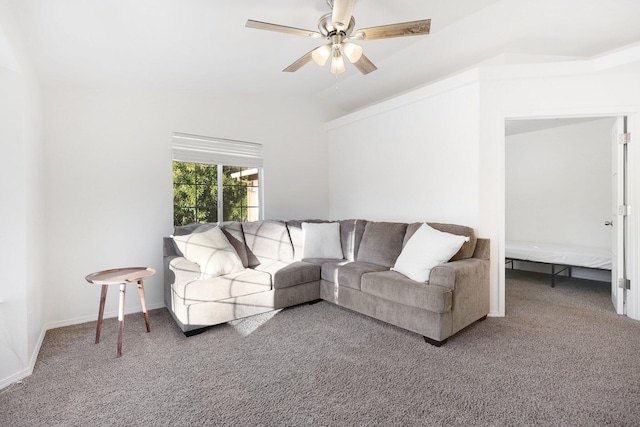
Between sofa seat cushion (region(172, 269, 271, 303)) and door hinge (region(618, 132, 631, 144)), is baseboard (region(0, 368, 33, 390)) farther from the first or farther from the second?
door hinge (region(618, 132, 631, 144))

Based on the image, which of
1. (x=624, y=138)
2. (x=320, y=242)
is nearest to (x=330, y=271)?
(x=320, y=242)

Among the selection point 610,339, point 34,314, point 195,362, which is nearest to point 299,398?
point 195,362

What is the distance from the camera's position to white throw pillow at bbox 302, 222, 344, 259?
3816 millimetres

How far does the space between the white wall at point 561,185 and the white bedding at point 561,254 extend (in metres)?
0.34

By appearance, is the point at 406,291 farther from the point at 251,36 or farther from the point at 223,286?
the point at 251,36

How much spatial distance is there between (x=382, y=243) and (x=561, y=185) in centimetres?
358

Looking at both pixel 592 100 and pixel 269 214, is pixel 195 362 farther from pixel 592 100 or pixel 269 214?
pixel 592 100

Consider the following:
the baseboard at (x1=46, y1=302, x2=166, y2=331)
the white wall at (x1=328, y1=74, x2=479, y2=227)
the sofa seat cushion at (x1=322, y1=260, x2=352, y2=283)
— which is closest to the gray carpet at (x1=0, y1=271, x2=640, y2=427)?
the baseboard at (x1=46, y1=302, x2=166, y2=331)

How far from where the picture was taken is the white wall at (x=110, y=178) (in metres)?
2.94

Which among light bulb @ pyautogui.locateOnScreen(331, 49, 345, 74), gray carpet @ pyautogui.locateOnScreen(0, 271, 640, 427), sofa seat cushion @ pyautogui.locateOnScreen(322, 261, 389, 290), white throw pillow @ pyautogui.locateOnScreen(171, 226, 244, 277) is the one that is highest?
light bulb @ pyautogui.locateOnScreen(331, 49, 345, 74)

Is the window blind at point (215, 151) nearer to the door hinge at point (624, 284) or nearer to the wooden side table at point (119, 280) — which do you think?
the wooden side table at point (119, 280)

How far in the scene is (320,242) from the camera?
12.6ft

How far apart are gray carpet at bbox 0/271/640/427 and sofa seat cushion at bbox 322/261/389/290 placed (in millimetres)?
386

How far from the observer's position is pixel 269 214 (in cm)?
438
